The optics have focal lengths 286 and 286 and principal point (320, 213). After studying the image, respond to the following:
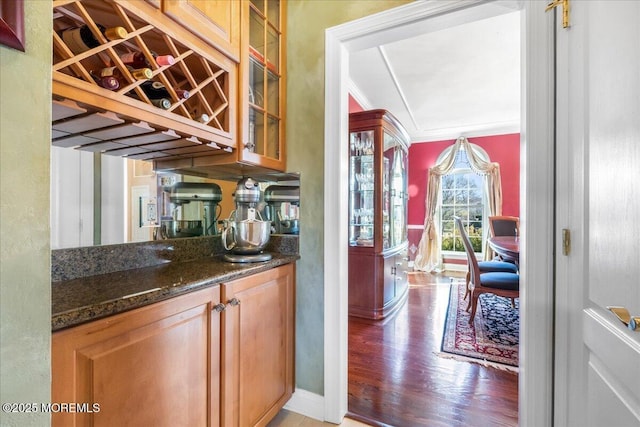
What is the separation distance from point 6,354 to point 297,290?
52.1 inches

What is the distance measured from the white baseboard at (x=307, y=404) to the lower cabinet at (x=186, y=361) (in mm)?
98

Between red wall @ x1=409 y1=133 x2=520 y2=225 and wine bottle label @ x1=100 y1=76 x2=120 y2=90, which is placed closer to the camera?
wine bottle label @ x1=100 y1=76 x2=120 y2=90

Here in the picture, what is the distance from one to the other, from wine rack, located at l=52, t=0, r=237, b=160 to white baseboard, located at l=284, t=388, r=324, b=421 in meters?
1.43

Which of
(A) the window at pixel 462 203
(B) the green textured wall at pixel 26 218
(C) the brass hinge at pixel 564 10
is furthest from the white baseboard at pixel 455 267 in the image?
(B) the green textured wall at pixel 26 218

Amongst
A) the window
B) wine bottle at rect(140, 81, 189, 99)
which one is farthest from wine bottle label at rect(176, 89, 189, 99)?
the window

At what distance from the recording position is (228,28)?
1.33 metres

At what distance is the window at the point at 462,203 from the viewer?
5445 mm

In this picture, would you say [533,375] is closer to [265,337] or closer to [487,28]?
[265,337]

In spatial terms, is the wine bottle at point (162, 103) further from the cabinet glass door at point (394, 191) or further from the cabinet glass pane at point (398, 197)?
the cabinet glass pane at point (398, 197)

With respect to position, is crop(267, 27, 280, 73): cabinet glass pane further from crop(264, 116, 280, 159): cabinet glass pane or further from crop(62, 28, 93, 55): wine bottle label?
crop(62, 28, 93, 55): wine bottle label

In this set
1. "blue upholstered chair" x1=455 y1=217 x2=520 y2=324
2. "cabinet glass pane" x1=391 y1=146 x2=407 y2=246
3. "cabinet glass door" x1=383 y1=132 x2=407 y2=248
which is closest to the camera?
"blue upholstered chair" x1=455 y1=217 x2=520 y2=324

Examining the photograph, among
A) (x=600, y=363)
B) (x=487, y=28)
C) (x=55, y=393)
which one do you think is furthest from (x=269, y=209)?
(x=487, y=28)

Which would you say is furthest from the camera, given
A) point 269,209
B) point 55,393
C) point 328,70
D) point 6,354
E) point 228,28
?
point 269,209

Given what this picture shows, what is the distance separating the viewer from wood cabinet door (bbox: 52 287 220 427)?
0.73 m
